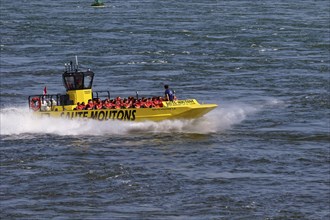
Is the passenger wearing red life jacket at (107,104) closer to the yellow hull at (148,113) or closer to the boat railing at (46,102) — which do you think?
the yellow hull at (148,113)

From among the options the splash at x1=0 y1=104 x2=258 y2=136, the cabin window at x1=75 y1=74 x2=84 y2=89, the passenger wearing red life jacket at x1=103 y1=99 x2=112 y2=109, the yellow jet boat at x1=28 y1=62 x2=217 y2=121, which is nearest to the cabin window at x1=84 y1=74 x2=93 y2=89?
the cabin window at x1=75 y1=74 x2=84 y2=89

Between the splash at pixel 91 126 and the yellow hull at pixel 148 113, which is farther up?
the yellow hull at pixel 148 113

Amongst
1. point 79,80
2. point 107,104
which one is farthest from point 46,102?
point 107,104

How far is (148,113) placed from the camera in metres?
54.2

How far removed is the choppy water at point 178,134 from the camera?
3994 cm

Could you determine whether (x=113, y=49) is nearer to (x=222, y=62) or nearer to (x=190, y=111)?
(x=222, y=62)

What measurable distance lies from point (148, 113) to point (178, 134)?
1.99 metres

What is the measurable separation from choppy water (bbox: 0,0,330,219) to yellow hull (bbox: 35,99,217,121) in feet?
1.46

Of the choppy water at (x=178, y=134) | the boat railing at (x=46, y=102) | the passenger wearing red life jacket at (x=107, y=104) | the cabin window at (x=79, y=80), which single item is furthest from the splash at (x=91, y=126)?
the cabin window at (x=79, y=80)

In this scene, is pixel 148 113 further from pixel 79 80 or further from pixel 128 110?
pixel 79 80

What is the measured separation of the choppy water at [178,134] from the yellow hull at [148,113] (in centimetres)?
45

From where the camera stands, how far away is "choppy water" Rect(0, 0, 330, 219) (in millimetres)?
39938

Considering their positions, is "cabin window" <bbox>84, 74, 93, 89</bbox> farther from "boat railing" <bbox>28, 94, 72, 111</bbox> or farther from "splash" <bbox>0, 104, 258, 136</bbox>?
"splash" <bbox>0, 104, 258, 136</bbox>

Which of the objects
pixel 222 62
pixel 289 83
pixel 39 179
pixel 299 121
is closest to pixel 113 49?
pixel 222 62
